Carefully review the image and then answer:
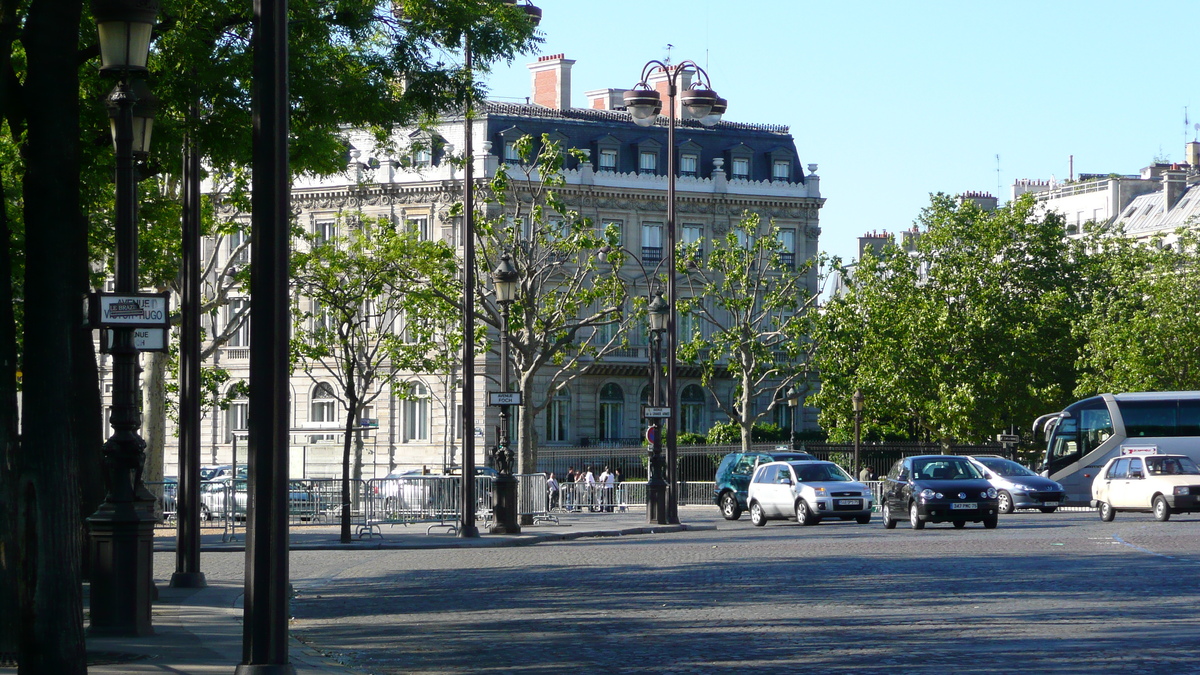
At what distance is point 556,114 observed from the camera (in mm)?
76688

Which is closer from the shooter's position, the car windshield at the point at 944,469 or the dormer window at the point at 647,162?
the car windshield at the point at 944,469

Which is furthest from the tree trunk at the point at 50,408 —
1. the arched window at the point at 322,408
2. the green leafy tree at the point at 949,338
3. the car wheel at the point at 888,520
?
the arched window at the point at 322,408

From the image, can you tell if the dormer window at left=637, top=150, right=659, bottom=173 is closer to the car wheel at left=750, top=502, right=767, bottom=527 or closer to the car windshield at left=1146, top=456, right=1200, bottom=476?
the car wheel at left=750, top=502, right=767, bottom=527

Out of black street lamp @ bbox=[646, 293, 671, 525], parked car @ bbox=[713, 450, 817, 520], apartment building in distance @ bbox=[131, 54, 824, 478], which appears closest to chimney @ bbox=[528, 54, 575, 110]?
apartment building in distance @ bbox=[131, 54, 824, 478]

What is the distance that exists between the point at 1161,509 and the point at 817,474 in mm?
7340

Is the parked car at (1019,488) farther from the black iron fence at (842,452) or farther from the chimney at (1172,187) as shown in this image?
the chimney at (1172,187)

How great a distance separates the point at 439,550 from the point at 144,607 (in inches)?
607

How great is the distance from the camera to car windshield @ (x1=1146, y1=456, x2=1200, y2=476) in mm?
37438

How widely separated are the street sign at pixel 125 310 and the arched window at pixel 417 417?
59.9 metres

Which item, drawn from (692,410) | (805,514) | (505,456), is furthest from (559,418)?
(505,456)

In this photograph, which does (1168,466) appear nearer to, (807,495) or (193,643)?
(807,495)

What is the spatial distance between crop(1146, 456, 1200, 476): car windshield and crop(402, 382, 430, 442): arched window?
39793mm

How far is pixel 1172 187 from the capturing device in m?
97.8

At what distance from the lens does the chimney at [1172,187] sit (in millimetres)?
97562
